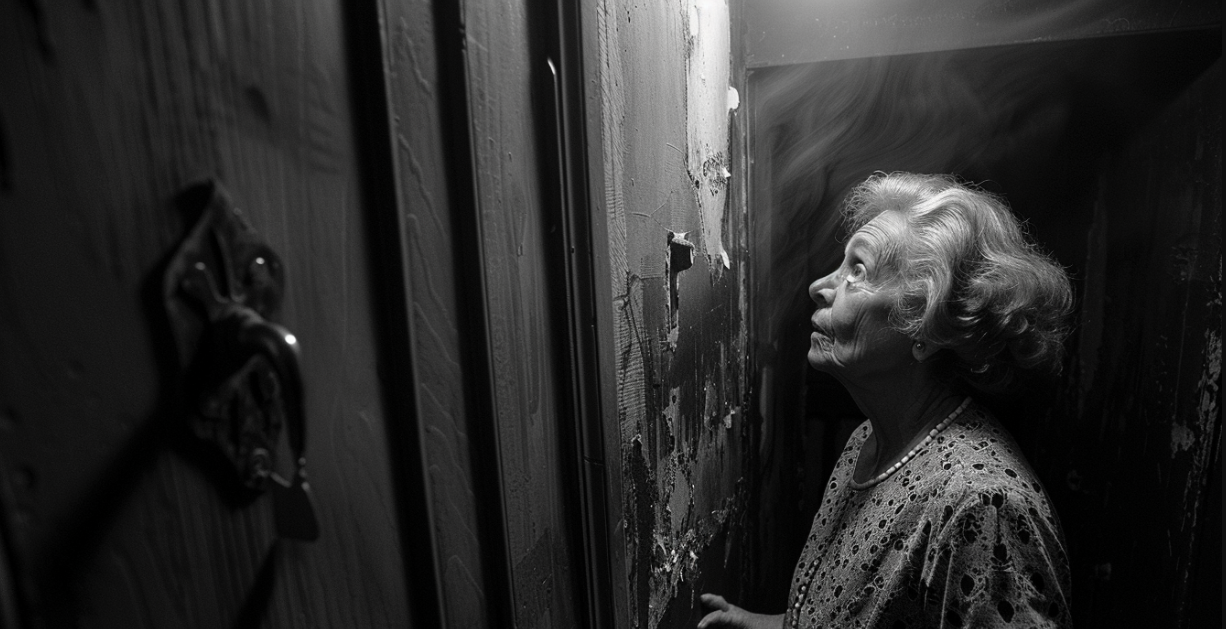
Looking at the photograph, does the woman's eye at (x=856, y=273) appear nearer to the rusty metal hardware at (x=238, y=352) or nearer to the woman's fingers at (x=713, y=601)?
the woman's fingers at (x=713, y=601)

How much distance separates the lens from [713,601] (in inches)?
56.5

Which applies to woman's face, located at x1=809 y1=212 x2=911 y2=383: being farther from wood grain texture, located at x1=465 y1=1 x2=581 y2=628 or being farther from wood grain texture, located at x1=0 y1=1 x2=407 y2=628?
wood grain texture, located at x1=0 y1=1 x2=407 y2=628

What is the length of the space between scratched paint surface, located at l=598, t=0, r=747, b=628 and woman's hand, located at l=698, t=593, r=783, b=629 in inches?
1.6

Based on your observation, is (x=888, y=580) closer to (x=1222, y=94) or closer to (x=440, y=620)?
(x=440, y=620)

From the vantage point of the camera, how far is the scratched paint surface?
2.94 feet

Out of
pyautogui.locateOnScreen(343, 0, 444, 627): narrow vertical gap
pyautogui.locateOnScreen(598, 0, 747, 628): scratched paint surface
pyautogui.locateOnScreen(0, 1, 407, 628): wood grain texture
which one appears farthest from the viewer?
pyautogui.locateOnScreen(598, 0, 747, 628): scratched paint surface

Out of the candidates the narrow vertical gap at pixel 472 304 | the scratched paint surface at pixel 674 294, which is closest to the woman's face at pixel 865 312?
the scratched paint surface at pixel 674 294

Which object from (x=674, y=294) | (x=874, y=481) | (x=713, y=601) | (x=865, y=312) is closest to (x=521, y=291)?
(x=674, y=294)

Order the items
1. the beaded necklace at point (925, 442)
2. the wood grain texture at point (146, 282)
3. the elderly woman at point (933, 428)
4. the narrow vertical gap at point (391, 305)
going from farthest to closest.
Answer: the beaded necklace at point (925, 442) < the elderly woman at point (933, 428) < the narrow vertical gap at point (391, 305) < the wood grain texture at point (146, 282)

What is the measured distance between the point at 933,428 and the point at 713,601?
0.66 metres

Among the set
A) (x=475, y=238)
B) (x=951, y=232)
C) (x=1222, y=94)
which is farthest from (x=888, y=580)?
(x=1222, y=94)

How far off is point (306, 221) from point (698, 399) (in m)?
1.05

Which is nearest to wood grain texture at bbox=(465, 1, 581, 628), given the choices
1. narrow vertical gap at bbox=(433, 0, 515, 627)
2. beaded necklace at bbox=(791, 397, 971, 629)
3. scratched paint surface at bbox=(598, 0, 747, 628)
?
narrow vertical gap at bbox=(433, 0, 515, 627)

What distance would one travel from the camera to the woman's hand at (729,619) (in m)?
1.42
